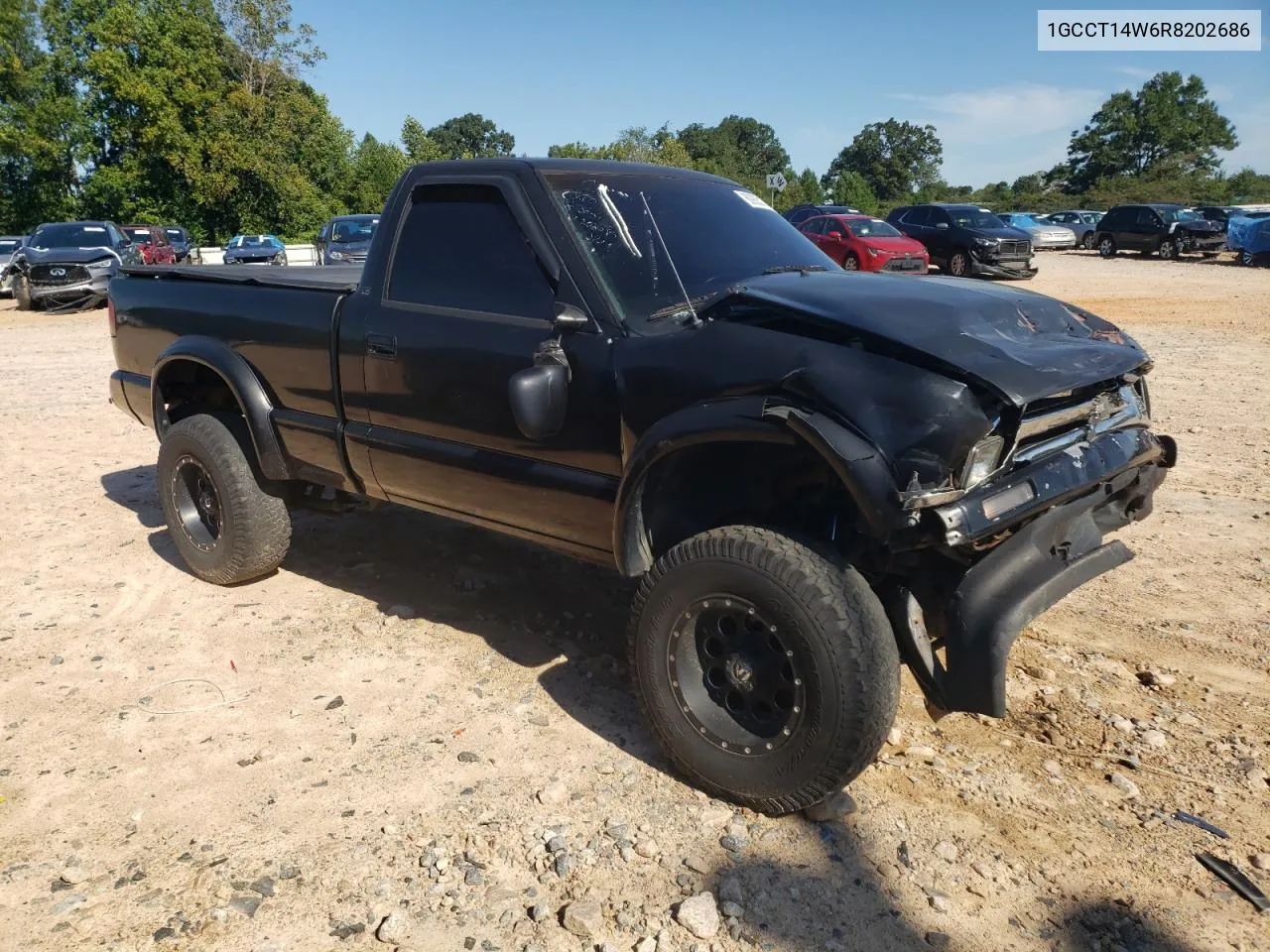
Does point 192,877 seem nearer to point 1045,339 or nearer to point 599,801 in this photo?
point 599,801

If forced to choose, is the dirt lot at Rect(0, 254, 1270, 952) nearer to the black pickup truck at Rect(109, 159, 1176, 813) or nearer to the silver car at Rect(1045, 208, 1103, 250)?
the black pickup truck at Rect(109, 159, 1176, 813)

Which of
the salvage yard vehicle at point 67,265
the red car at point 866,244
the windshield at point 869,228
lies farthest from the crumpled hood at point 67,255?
the windshield at point 869,228

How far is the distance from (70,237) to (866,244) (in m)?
16.2

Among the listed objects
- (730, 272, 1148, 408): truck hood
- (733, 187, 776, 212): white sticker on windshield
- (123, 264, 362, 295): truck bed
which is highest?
(733, 187, 776, 212): white sticker on windshield

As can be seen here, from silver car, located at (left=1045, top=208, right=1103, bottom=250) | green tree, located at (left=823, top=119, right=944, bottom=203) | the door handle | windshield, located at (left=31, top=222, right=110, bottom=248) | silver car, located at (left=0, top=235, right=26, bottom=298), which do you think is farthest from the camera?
green tree, located at (left=823, top=119, right=944, bottom=203)

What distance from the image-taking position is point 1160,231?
2841 cm

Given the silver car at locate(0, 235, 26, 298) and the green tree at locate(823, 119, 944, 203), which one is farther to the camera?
the green tree at locate(823, 119, 944, 203)

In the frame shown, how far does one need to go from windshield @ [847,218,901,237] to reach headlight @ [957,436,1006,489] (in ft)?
61.9

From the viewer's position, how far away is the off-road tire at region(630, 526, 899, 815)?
103 inches

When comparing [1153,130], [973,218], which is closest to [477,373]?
[973,218]

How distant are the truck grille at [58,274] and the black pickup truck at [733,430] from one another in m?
17.2

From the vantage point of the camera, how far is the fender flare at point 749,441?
8.14 feet

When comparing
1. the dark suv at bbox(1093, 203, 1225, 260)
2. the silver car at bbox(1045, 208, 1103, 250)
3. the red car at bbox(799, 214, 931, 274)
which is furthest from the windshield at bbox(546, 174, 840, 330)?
the silver car at bbox(1045, 208, 1103, 250)

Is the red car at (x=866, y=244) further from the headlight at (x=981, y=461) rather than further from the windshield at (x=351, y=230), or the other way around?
the headlight at (x=981, y=461)
